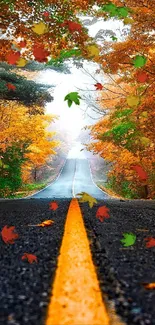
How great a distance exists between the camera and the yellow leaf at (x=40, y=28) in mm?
5711

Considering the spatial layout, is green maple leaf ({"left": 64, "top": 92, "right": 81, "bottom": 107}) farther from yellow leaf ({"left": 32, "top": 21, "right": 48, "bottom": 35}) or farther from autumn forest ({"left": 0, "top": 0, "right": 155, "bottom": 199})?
yellow leaf ({"left": 32, "top": 21, "right": 48, "bottom": 35})

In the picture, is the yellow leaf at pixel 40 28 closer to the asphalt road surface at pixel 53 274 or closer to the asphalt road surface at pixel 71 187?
the asphalt road surface at pixel 53 274

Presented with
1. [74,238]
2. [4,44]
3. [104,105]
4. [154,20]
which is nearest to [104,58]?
[154,20]

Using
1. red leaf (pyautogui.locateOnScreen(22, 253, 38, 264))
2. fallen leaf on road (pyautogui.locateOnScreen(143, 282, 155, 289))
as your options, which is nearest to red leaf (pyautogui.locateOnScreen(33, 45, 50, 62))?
red leaf (pyautogui.locateOnScreen(22, 253, 38, 264))

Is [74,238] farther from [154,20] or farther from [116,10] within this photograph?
[154,20]

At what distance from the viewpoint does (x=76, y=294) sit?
1008 millimetres

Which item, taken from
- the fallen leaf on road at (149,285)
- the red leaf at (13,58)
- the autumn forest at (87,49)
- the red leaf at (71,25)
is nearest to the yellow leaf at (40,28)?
the autumn forest at (87,49)

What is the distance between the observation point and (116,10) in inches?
138

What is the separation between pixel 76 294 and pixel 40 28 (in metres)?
5.43

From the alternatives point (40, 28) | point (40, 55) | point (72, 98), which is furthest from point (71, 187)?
point (72, 98)

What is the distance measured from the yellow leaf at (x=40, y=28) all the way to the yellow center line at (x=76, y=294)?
189 inches

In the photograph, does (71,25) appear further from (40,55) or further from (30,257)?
(30,257)

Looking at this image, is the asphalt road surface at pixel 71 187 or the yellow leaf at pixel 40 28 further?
the asphalt road surface at pixel 71 187

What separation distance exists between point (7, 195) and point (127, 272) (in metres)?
19.1
